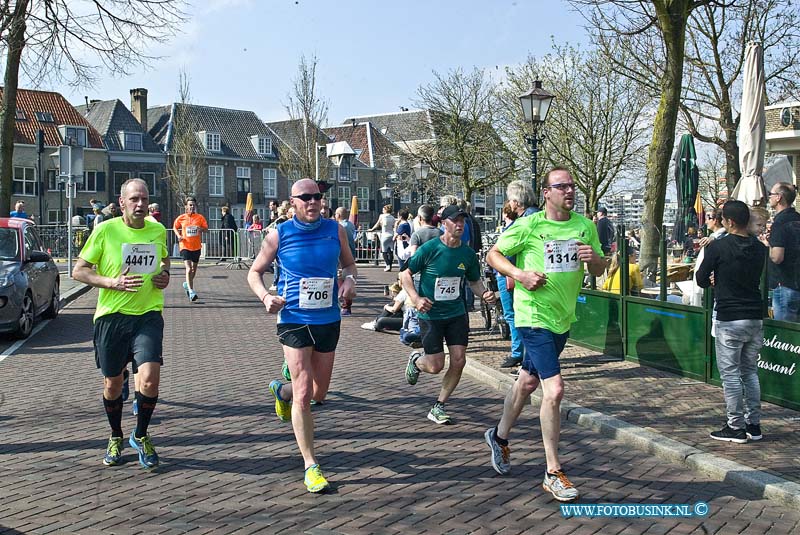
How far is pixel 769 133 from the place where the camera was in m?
30.3

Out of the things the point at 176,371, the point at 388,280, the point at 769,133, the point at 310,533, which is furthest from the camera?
the point at 769,133

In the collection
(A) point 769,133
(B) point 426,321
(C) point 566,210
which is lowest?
(B) point 426,321

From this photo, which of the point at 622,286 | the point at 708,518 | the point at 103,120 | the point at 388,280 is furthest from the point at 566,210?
the point at 103,120

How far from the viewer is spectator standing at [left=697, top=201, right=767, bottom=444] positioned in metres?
6.55

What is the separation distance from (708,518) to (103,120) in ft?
195

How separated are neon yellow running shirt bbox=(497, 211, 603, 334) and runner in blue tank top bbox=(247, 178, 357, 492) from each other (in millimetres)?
1128

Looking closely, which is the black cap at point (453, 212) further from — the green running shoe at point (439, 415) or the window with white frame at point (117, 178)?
the window with white frame at point (117, 178)

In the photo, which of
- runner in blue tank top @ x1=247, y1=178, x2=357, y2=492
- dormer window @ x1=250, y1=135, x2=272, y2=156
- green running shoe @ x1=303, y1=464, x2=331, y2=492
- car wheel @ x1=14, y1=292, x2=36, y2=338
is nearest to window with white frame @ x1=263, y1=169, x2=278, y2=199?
dormer window @ x1=250, y1=135, x2=272, y2=156

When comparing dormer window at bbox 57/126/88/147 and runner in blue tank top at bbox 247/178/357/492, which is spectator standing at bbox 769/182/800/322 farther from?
dormer window at bbox 57/126/88/147

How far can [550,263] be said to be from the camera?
18.0 ft

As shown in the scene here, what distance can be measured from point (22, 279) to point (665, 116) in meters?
10.5

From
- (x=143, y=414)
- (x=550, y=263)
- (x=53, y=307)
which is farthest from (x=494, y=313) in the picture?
(x=143, y=414)

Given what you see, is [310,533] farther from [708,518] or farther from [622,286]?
[622,286]

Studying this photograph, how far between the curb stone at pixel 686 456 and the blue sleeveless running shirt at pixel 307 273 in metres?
2.52
